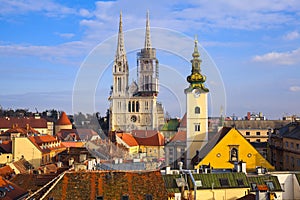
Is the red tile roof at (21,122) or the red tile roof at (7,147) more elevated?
the red tile roof at (21,122)

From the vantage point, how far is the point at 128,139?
246 feet

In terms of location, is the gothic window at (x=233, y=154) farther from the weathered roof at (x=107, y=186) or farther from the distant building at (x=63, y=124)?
the distant building at (x=63, y=124)

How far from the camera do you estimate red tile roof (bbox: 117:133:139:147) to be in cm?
7149

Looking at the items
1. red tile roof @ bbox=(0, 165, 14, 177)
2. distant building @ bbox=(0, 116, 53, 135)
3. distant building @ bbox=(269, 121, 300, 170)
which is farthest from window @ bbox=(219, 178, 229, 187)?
distant building @ bbox=(0, 116, 53, 135)

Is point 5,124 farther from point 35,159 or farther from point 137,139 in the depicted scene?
point 35,159

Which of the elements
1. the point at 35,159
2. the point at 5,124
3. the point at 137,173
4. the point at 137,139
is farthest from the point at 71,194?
the point at 5,124

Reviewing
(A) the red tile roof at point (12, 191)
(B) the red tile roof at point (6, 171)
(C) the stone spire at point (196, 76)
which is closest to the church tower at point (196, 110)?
(C) the stone spire at point (196, 76)

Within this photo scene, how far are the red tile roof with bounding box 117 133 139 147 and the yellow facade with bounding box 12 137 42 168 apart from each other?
15401mm

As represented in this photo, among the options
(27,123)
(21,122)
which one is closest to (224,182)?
(27,123)

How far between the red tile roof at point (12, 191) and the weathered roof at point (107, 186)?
5.89m

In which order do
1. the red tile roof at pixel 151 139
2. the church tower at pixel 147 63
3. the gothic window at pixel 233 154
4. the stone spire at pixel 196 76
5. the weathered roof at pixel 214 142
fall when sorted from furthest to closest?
the red tile roof at pixel 151 139, the stone spire at pixel 196 76, the weathered roof at pixel 214 142, the gothic window at pixel 233 154, the church tower at pixel 147 63

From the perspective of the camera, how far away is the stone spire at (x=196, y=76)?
4988cm

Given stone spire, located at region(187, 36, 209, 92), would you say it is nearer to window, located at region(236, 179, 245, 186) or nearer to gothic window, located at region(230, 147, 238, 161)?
gothic window, located at region(230, 147, 238, 161)

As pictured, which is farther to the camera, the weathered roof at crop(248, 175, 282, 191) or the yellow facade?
the yellow facade
